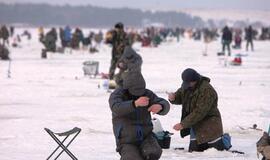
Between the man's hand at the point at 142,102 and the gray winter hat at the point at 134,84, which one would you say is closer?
the man's hand at the point at 142,102

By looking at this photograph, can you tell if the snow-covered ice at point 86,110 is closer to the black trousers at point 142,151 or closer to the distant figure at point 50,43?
the black trousers at point 142,151

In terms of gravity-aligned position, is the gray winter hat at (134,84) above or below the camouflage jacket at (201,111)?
above

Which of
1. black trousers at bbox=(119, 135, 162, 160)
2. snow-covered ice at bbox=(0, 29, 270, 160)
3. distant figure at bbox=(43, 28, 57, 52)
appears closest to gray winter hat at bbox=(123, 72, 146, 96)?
black trousers at bbox=(119, 135, 162, 160)

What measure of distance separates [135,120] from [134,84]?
35cm

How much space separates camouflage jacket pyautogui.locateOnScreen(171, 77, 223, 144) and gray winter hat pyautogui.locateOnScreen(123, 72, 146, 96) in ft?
6.97

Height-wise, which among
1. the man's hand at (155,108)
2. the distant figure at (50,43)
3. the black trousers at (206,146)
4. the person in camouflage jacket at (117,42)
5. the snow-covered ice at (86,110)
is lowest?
the distant figure at (50,43)

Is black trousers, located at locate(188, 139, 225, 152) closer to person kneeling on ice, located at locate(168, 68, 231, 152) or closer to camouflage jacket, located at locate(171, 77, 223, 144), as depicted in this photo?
person kneeling on ice, located at locate(168, 68, 231, 152)

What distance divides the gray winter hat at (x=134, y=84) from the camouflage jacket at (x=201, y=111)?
2.12 meters

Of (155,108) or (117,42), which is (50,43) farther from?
(155,108)

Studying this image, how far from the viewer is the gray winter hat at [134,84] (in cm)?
702

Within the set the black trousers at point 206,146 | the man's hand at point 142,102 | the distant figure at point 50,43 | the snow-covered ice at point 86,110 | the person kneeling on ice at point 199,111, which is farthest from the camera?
the distant figure at point 50,43

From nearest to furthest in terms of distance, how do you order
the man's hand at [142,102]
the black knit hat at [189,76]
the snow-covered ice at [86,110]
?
the man's hand at [142,102]
the black knit hat at [189,76]
the snow-covered ice at [86,110]

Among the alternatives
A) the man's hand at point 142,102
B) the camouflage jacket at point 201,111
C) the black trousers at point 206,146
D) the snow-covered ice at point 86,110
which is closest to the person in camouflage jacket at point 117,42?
the snow-covered ice at point 86,110

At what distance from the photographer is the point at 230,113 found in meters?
14.6
